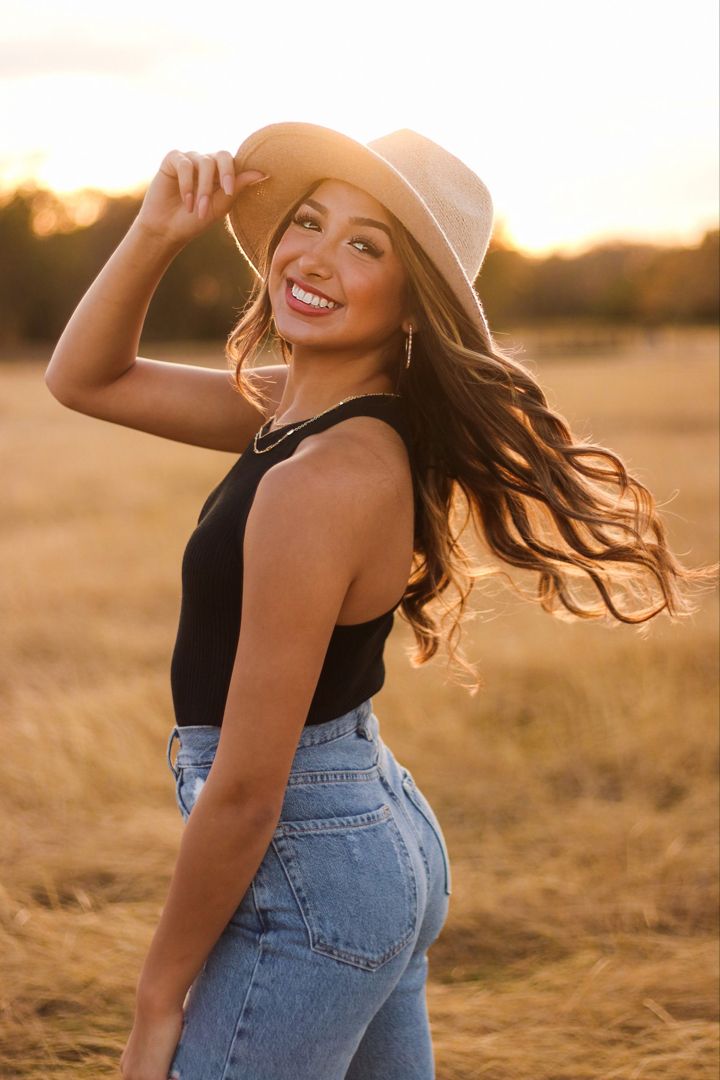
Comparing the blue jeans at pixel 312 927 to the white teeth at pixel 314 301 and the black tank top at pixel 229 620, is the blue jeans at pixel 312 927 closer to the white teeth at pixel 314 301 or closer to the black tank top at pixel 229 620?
the black tank top at pixel 229 620

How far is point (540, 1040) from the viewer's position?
9.43 ft

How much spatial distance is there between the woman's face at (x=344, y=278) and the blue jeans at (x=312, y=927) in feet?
2.08

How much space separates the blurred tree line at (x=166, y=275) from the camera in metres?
41.4

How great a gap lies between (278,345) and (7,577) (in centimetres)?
583

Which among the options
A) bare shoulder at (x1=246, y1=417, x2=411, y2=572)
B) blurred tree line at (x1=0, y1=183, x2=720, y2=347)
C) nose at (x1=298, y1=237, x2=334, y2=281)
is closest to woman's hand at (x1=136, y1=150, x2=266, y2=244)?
nose at (x1=298, y1=237, x2=334, y2=281)

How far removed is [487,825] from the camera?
4.16m

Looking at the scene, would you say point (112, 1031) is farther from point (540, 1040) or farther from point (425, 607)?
point (425, 607)

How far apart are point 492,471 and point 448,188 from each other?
49 centimetres

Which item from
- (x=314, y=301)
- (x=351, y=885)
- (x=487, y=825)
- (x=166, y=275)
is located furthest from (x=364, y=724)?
(x=166, y=275)

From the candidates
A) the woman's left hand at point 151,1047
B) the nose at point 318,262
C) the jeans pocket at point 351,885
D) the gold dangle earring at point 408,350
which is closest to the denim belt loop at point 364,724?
the jeans pocket at point 351,885

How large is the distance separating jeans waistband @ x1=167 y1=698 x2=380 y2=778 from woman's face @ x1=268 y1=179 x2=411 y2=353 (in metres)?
0.62

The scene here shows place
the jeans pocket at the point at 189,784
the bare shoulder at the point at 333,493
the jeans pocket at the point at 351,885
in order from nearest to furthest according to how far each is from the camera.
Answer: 1. the bare shoulder at the point at 333,493
2. the jeans pocket at the point at 351,885
3. the jeans pocket at the point at 189,784

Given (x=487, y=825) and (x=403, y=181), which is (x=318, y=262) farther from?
(x=487, y=825)

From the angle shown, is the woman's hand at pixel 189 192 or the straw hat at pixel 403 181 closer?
the straw hat at pixel 403 181
